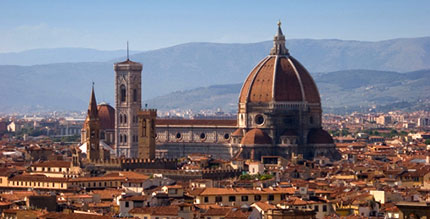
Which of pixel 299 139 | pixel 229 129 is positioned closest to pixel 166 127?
pixel 229 129

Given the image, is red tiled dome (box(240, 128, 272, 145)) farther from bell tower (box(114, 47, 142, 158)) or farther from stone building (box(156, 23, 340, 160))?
bell tower (box(114, 47, 142, 158))

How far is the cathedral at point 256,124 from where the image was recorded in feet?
Answer: 455

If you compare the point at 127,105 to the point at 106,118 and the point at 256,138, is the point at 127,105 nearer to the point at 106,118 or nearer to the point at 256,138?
the point at 106,118

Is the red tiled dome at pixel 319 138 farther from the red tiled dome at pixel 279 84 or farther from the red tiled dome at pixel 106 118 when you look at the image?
the red tiled dome at pixel 106 118

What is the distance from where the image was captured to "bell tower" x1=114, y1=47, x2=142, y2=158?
488ft

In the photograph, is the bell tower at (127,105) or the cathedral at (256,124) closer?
the cathedral at (256,124)

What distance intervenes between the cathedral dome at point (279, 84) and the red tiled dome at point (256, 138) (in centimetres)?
514

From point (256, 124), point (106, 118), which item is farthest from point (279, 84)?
point (106, 118)

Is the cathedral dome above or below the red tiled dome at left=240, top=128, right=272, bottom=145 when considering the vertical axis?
above

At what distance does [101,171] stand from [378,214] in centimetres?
4440

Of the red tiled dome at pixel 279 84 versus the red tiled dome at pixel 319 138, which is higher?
the red tiled dome at pixel 279 84

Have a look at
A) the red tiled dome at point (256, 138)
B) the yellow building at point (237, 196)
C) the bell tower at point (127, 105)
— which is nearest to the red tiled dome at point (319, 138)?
the red tiled dome at point (256, 138)

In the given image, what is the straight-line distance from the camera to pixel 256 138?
138 m

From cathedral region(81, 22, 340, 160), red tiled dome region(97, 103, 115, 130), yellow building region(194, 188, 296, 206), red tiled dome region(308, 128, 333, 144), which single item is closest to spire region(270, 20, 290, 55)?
cathedral region(81, 22, 340, 160)
